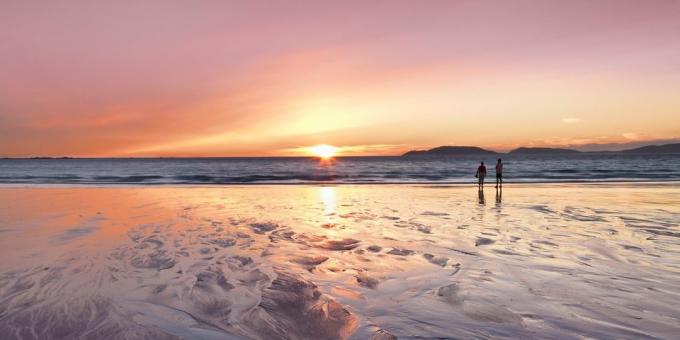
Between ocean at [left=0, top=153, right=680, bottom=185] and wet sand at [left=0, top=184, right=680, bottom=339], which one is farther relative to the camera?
ocean at [left=0, top=153, right=680, bottom=185]

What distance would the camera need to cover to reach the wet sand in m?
5.93

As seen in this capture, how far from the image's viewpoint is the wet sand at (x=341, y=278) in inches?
234

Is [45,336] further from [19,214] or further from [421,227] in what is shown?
[19,214]

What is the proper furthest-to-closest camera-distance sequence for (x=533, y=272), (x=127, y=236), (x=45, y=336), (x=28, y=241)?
(x=127, y=236) → (x=28, y=241) → (x=533, y=272) → (x=45, y=336)

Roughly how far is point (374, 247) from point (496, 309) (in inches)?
195

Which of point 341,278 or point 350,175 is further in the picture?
point 350,175

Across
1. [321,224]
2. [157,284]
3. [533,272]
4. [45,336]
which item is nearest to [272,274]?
[157,284]

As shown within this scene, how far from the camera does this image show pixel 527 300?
698 cm

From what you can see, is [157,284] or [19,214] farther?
[19,214]

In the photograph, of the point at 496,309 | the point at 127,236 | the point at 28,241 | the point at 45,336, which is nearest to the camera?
the point at 45,336

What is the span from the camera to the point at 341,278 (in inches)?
329

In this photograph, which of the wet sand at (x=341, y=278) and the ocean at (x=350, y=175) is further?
the ocean at (x=350, y=175)

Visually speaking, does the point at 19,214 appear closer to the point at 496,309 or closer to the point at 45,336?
the point at 45,336

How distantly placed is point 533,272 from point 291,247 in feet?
19.5
